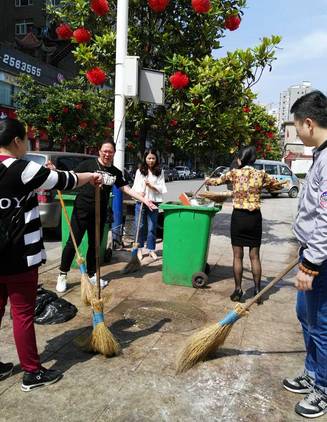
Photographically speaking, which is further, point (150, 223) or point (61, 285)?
point (150, 223)

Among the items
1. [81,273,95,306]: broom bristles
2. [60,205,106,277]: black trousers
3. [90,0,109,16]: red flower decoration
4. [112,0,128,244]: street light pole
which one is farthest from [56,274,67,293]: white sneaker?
[90,0,109,16]: red flower decoration

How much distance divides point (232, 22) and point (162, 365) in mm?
5604

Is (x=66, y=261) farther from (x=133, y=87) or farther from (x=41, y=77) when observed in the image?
(x=41, y=77)

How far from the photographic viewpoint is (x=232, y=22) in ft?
22.2

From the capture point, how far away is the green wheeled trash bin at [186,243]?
5.10 m

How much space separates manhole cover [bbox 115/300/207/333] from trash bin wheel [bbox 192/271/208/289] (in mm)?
582

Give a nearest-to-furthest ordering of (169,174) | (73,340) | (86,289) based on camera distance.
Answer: (73,340)
(86,289)
(169,174)

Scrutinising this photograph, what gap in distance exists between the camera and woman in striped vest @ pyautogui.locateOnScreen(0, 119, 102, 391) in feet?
8.60

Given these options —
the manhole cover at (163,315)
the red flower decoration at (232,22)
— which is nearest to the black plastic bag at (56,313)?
the manhole cover at (163,315)

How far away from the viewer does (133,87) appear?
21.0ft

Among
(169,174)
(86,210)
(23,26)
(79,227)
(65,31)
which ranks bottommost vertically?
(169,174)

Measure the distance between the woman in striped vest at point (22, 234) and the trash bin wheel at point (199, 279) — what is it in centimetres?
254

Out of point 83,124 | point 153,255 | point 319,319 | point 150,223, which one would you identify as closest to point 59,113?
point 83,124

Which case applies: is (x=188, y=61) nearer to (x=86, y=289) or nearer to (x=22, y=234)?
(x=86, y=289)
